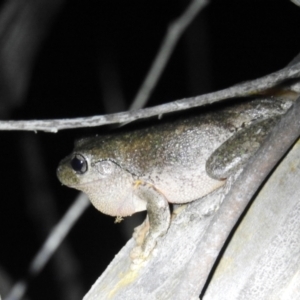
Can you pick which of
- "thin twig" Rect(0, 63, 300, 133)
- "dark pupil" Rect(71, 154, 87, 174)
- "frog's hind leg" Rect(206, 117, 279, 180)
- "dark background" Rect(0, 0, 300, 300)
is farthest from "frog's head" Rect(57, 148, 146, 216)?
"dark background" Rect(0, 0, 300, 300)

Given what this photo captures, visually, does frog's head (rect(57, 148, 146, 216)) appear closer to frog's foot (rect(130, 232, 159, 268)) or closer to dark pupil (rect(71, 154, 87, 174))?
dark pupil (rect(71, 154, 87, 174))

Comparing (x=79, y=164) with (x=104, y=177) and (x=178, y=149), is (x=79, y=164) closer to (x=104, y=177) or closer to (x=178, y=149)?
(x=104, y=177)

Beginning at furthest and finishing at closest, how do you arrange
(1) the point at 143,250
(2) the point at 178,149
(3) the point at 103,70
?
(3) the point at 103,70 < (2) the point at 178,149 < (1) the point at 143,250

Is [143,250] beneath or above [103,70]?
beneath

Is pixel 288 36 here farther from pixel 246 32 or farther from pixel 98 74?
pixel 98 74

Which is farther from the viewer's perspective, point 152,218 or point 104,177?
point 104,177

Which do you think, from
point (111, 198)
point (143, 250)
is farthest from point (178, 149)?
point (143, 250)

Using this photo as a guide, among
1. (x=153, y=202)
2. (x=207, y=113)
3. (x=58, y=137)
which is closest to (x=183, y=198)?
(x=153, y=202)
